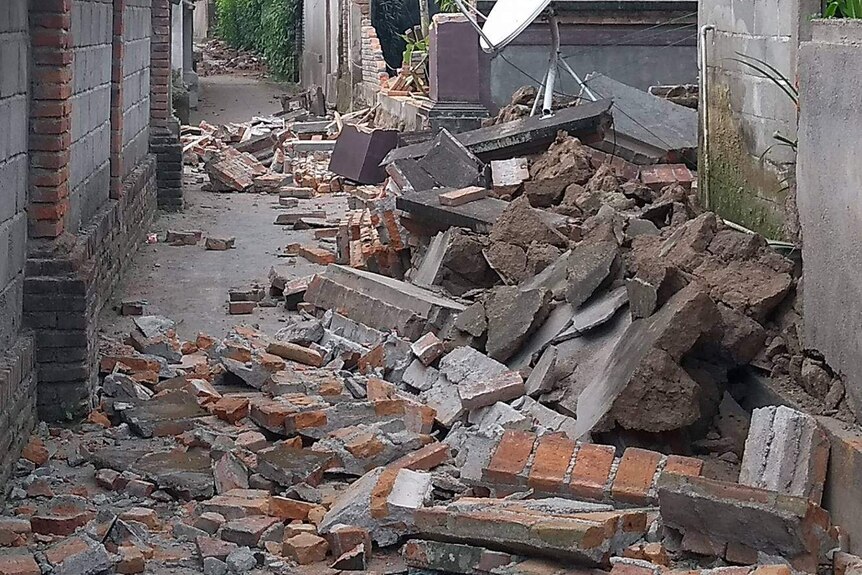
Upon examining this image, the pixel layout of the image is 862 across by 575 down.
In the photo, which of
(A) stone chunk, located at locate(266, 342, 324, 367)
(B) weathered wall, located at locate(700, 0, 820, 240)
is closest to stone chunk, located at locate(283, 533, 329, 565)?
(A) stone chunk, located at locate(266, 342, 324, 367)

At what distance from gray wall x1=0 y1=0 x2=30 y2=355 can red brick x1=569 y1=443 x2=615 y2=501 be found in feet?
9.47

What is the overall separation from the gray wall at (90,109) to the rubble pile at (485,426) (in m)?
1.04

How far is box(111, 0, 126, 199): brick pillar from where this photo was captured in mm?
9656

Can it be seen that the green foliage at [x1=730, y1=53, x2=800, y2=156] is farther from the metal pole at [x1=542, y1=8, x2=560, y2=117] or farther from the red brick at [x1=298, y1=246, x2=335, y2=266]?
the red brick at [x1=298, y1=246, x2=335, y2=266]

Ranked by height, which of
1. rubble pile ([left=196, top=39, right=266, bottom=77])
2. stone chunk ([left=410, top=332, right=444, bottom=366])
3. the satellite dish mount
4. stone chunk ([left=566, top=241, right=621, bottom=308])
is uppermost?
the satellite dish mount

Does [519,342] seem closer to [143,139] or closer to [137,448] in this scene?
[137,448]

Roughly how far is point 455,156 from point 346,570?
5885mm

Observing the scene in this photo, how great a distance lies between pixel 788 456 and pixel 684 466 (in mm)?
440

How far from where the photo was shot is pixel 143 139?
505 inches

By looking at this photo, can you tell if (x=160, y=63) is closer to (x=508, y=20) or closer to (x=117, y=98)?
(x=117, y=98)

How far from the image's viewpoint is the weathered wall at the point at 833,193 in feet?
Result: 14.7

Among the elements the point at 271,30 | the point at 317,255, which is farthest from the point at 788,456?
the point at 271,30

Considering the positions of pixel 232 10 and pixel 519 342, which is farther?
pixel 232 10

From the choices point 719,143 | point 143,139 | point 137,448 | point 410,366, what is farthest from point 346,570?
point 143,139
